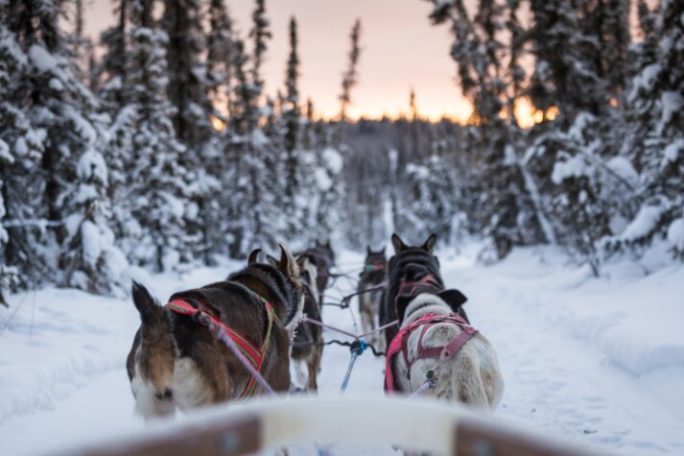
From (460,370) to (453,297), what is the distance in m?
1.31

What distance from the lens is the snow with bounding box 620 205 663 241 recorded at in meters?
9.78

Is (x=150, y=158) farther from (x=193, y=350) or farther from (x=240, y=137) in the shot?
(x=193, y=350)

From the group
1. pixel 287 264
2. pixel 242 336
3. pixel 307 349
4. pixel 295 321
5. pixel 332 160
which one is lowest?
pixel 307 349

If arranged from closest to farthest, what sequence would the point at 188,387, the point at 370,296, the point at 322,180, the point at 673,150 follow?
the point at 188,387 < the point at 370,296 < the point at 673,150 < the point at 322,180

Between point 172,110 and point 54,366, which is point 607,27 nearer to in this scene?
point 172,110

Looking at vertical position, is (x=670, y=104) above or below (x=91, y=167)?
above

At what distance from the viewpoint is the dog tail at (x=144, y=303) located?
247 centimetres

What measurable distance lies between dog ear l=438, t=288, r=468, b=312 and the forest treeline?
22.1 feet

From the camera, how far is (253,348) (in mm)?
3305

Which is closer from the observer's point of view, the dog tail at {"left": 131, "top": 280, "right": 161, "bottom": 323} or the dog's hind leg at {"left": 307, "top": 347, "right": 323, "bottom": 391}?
the dog tail at {"left": 131, "top": 280, "right": 161, "bottom": 323}

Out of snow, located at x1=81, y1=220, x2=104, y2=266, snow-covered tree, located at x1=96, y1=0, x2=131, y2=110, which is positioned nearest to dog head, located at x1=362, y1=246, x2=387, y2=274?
snow, located at x1=81, y1=220, x2=104, y2=266

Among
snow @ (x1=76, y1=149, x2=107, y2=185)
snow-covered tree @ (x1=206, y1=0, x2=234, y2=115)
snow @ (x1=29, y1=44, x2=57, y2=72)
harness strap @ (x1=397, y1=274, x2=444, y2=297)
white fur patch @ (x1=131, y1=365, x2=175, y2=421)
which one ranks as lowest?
white fur patch @ (x1=131, y1=365, x2=175, y2=421)

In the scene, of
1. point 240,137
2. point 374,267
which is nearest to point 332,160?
point 240,137

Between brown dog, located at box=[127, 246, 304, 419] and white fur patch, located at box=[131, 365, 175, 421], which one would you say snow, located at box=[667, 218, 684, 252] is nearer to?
brown dog, located at box=[127, 246, 304, 419]
